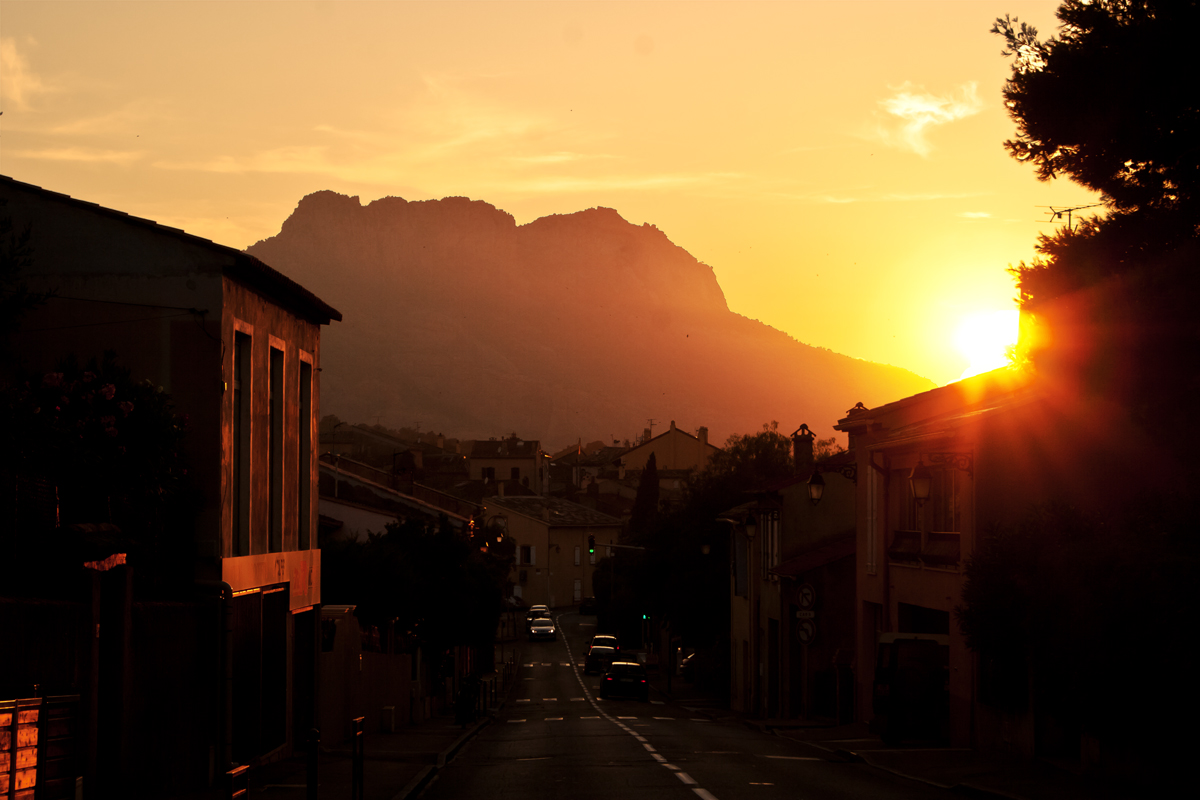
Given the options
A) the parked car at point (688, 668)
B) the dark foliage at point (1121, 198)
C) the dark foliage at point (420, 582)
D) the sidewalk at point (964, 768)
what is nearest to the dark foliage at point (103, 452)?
the sidewalk at point (964, 768)

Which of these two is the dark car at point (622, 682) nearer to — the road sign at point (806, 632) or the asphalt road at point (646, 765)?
the asphalt road at point (646, 765)

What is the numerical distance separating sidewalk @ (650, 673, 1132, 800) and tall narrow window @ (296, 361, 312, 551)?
9980 mm

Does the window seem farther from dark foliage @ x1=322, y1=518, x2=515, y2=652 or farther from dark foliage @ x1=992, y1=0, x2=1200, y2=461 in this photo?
dark foliage @ x1=992, y1=0, x2=1200, y2=461

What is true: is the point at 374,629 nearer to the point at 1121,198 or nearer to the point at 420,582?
the point at 420,582

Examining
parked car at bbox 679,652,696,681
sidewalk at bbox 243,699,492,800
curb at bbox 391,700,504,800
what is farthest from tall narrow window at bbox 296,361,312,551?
parked car at bbox 679,652,696,681

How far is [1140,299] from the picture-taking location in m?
13.8

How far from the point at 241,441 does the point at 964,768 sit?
11.4m

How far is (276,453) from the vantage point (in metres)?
18.6

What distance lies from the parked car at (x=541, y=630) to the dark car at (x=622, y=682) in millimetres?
30389

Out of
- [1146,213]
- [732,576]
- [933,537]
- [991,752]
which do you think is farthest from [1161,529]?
[732,576]

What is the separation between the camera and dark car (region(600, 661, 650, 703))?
44.1 m

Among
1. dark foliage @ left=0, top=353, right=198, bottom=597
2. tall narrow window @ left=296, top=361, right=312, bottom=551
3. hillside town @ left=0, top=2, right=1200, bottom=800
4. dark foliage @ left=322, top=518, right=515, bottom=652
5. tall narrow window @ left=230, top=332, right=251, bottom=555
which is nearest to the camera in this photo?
hillside town @ left=0, top=2, right=1200, bottom=800

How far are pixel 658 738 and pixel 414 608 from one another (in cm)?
1041

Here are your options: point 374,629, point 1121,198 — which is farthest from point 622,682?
point 1121,198
